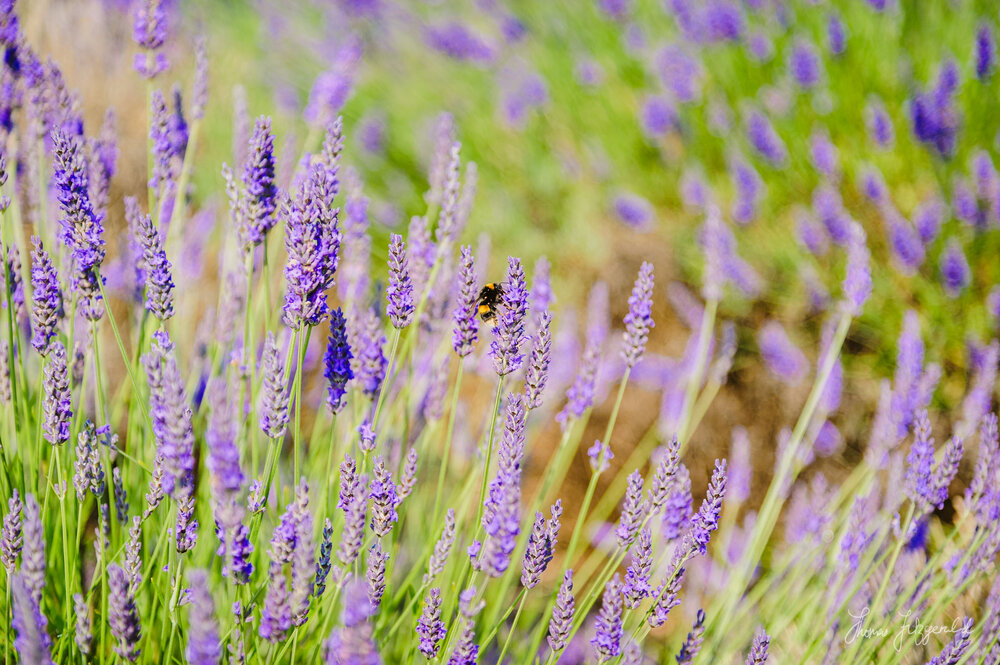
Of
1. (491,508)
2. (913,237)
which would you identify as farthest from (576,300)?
(491,508)

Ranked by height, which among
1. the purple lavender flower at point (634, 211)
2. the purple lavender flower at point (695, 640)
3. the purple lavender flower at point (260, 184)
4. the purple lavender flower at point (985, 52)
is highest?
the purple lavender flower at point (985, 52)

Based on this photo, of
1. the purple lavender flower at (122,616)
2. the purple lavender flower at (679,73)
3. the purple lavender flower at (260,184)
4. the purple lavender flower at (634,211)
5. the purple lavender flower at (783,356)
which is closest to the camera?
A: the purple lavender flower at (122,616)

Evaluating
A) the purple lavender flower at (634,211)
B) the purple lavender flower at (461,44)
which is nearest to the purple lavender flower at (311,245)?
the purple lavender flower at (634,211)

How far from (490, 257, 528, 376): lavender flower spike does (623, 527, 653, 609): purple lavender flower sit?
355mm

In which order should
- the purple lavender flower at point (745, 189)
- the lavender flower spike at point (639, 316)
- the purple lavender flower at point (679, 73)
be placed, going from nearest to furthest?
the lavender flower spike at point (639, 316) → the purple lavender flower at point (745, 189) → the purple lavender flower at point (679, 73)

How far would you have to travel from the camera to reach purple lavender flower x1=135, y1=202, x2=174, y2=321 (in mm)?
1101

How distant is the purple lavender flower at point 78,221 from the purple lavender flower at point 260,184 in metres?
0.24

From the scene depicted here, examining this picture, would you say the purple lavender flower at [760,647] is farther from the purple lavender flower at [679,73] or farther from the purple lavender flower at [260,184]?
the purple lavender flower at [679,73]

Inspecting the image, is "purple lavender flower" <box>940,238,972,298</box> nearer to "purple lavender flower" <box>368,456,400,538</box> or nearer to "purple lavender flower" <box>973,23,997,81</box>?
"purple lavender flower" <box>973,23,997,81</box>

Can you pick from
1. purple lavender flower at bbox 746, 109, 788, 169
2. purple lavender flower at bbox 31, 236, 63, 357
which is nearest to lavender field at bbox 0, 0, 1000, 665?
purple lavender flower at bbox 31, 236, 63, 357

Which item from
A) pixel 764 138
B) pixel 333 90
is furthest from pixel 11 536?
pixel 764 138

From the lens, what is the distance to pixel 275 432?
1.10m

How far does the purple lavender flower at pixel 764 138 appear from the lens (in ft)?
10.4

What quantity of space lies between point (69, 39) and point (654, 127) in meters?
3.56
